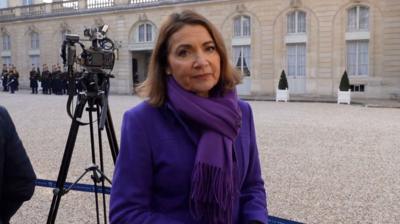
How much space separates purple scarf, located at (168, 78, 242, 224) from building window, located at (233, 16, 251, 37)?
73.7 ft

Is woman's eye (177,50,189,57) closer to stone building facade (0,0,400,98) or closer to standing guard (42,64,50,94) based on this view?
stone building facade (0,0,400,98)

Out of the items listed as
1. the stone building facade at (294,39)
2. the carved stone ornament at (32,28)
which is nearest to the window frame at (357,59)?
the stone building facade at (294,39)

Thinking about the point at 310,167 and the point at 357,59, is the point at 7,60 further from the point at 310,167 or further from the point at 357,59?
the point at 310,167

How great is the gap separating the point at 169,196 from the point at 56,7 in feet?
105

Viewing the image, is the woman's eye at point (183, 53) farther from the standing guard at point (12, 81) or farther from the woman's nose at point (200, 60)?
the standing guard at point (12, 81)

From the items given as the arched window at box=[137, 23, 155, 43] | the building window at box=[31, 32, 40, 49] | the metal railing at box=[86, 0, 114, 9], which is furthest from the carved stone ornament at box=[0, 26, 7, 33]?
the arched window at box=[137, 23, 155, 43]

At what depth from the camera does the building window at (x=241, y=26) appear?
78.3ft

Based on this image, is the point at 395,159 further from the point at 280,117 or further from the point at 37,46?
the point at 37,46

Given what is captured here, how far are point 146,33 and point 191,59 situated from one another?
2593 cm

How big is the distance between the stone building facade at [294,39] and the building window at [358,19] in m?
0.04

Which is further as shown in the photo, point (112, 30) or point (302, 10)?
point (112, 30)

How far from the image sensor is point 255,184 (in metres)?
2.03

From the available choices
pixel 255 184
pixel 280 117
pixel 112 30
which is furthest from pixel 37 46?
pixel 255 184

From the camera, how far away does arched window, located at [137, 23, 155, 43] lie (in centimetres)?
2712
